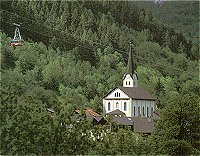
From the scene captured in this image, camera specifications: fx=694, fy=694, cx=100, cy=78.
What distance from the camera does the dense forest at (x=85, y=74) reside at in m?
25.8

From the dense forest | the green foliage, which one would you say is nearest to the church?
the dense forest

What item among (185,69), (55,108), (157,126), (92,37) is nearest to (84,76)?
(92,37)

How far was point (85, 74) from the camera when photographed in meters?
124

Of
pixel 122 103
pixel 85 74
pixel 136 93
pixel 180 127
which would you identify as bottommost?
pixel 180 127

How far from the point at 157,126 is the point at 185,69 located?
4352 inches

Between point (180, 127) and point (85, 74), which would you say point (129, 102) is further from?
point (180, 127)

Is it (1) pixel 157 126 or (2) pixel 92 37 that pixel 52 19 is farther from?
(1) pixel 157 126

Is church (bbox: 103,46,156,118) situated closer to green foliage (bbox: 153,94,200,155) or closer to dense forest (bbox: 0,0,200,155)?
dense forest (bbox: 0,0,200,155)

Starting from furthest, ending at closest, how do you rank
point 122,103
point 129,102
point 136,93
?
point 136,93 → point 122,103 → point 129,102

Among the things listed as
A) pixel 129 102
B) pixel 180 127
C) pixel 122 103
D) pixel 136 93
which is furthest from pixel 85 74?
pixel 180 127

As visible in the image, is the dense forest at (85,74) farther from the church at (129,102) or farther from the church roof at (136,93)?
the church roof at (136,93)

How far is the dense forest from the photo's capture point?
25.8 m

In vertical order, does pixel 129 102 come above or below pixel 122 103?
above

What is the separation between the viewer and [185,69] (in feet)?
516
